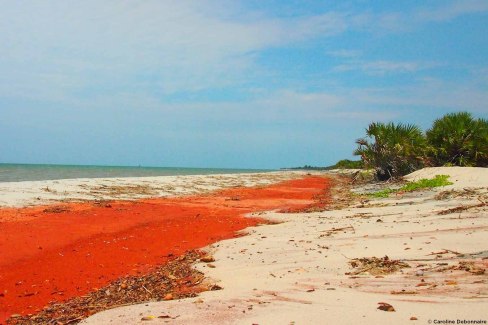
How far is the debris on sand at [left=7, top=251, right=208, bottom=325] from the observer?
5.05 metres

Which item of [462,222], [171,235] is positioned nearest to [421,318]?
[462,222]

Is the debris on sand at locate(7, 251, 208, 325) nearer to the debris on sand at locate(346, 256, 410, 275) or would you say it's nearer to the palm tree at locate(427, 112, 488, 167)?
the debris on sand at locate(346, 256, 410, 275)

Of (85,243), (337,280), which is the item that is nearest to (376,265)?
(337,280)

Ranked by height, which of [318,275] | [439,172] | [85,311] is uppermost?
[439,172]

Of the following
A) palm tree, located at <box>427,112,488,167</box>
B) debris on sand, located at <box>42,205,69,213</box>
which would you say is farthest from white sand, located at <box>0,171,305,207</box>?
palm tree, located at <box>427,112,488,167</box>

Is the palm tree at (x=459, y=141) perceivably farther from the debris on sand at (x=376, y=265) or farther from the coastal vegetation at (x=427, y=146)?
the debris on sand at (x=376, y=265)

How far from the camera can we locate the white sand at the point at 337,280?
12.7 feet

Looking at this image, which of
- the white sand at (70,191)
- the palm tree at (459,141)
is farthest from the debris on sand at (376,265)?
the palm tree at (459,141)

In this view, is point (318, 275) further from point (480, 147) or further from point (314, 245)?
point (480, 147)

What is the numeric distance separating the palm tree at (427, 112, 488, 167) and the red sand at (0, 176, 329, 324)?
1681 centimetres

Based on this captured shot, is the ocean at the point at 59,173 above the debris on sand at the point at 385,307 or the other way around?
above

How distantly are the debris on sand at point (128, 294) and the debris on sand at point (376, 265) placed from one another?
1.93 metres

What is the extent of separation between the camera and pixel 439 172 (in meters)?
21.7

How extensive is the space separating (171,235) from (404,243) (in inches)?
230
